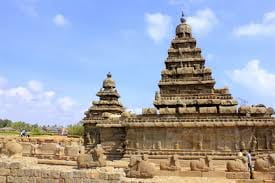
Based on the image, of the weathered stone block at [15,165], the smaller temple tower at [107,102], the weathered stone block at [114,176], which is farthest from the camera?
the smaller temple tower at [107,102]

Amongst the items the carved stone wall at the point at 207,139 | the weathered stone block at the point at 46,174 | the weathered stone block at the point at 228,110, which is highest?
the weathered stone block at the point at 228,110

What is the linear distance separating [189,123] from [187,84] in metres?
6.43

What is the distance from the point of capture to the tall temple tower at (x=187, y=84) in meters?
27.3

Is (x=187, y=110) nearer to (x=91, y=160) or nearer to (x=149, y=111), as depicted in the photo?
(x=149, y=111)

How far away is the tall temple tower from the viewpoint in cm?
2733

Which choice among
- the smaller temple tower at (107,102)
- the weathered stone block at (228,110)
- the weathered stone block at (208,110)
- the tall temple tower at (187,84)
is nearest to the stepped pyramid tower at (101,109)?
the smaller temple tower at (107,102)

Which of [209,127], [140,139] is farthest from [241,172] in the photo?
[140,139]

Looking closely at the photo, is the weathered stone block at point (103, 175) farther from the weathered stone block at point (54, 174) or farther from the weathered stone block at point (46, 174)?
the weathered stone block at point (46, 174)

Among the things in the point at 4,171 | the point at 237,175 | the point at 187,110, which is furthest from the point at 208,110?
the point at 4,171

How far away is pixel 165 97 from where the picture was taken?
29641 mm

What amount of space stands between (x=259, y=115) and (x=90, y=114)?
17.1 metres

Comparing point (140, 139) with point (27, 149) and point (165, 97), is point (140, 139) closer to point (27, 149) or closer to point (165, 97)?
point (165, 97)

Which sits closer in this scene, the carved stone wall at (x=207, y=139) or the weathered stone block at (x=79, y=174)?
the weathered stone block at (x=79, y=174)

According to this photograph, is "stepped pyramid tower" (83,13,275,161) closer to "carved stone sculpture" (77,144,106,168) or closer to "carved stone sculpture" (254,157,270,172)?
"carved stone sculpture" (254,157,270,172)
